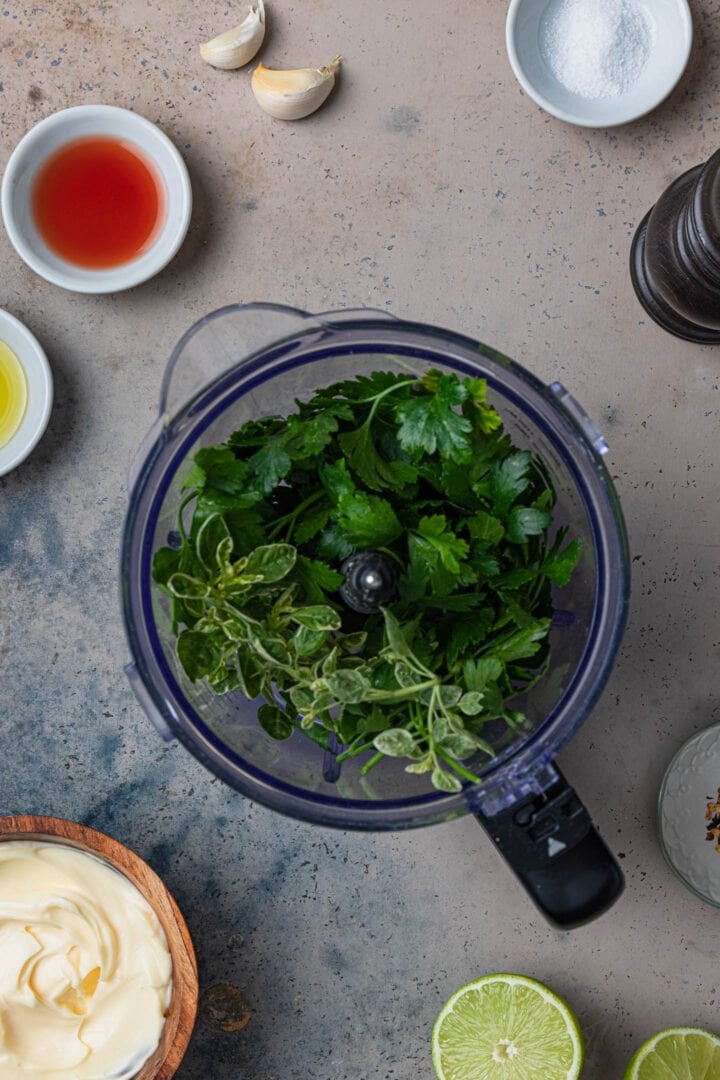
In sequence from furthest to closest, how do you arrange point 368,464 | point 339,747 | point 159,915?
point 159,915 < point 339,747 < point 368,464

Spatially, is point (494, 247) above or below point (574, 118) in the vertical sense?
below

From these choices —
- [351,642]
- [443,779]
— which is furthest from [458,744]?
[351,642]

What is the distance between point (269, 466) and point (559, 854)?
459mm

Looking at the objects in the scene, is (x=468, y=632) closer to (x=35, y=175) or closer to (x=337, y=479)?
(x=337, y=479)

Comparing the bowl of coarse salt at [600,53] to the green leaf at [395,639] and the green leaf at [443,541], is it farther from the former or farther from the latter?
the green leaf at [395,639]

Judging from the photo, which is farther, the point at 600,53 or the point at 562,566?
the point at 600,53

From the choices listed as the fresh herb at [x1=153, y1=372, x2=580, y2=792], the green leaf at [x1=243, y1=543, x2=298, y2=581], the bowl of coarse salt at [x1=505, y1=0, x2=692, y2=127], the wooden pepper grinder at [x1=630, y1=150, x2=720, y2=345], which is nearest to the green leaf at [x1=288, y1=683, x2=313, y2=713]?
the fresh herb at [x1=153, y1=372, x2=580, y2=792]

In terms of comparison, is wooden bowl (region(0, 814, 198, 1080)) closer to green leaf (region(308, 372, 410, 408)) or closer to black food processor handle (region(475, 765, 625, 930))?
black food processor handle (region(475, 765, 625, 930))

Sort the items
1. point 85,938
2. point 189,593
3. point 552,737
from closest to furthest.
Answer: point 189,593 < point 552,737 < point 85,938

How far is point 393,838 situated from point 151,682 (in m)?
0.42

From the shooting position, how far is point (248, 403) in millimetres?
1197

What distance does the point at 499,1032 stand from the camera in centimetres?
135

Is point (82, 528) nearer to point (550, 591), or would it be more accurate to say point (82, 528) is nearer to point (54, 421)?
point (54, 421)

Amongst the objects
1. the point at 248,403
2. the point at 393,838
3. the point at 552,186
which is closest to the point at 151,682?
the point at 248,403
